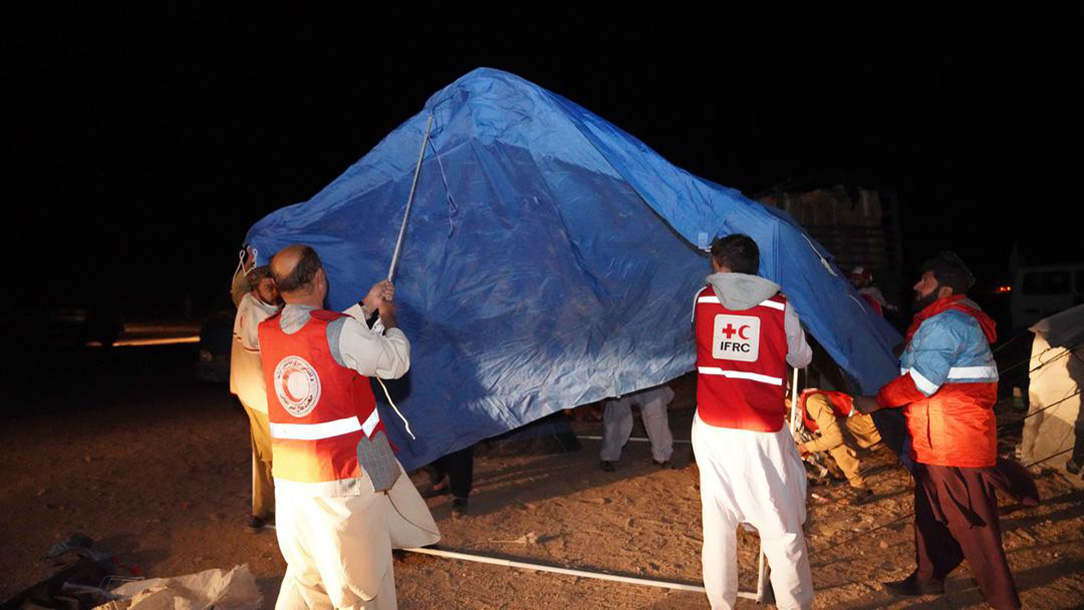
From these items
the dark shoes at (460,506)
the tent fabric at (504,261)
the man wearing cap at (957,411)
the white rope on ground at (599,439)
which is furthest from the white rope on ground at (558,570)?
the white rope on ground at (599,439)

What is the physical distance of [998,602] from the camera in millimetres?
3836

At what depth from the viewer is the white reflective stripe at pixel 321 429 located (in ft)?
9.78

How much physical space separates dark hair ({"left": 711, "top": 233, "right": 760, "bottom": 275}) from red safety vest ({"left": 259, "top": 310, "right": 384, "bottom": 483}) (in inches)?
71.3

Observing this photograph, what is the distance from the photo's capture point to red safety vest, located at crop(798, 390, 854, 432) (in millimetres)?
6188

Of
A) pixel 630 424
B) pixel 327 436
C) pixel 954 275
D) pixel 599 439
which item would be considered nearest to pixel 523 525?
pixel 630 424

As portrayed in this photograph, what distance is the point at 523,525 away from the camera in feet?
18.5

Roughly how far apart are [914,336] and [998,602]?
146cm

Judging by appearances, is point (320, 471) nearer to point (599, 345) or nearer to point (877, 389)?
point (599, 345)

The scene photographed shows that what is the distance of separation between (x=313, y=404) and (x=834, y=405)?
4762 millimetres

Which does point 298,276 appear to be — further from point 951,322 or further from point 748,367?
point 951,322

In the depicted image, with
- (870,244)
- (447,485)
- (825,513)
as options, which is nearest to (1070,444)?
(825,513)

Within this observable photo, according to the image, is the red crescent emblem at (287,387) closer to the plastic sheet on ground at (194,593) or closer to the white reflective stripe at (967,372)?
the plastic sheet on ground at (194,593)

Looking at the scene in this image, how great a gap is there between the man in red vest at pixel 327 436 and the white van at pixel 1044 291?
676 inches

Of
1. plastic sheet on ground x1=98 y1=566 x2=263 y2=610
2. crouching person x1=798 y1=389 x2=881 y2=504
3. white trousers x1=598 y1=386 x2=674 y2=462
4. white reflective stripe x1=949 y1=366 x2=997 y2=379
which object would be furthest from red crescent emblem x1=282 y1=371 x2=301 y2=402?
crouching person x1=798 y1=389 x2=881 y2=504
